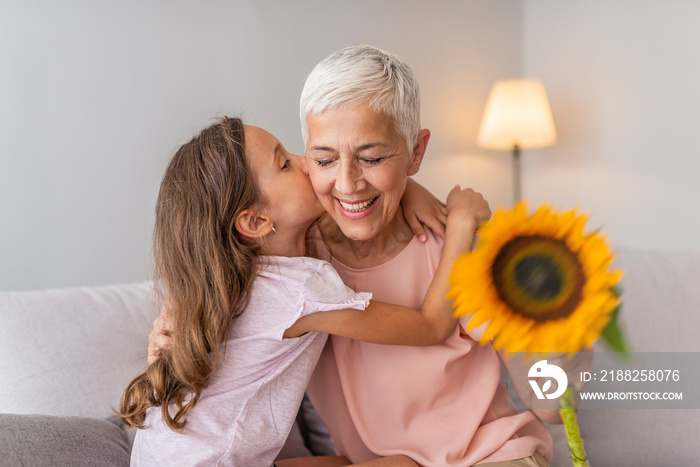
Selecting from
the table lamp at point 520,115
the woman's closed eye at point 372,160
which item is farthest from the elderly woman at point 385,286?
the table lamp at point 520,115

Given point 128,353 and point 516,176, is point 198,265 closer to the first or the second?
point 128,353

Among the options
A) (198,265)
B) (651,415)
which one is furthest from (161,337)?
(651,415)

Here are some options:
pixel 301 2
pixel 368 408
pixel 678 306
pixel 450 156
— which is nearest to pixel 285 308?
pixel 368 408

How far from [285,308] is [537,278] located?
0.68 meters

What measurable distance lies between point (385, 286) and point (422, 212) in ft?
0.58

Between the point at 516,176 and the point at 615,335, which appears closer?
the point at 615,335

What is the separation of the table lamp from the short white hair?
2.32m

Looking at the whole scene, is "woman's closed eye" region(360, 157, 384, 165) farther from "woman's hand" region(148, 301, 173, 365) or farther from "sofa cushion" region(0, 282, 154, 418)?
"sofa cushion" region(0, 282, 154, 418)

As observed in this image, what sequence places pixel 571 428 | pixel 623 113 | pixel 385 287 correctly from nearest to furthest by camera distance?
pixel 571 428, pixel 385 287, pixel 623 113

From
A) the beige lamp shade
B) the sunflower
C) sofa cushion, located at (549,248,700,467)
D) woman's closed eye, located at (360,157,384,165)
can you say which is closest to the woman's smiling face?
woman's closed eye, located at (360,157,384,165)

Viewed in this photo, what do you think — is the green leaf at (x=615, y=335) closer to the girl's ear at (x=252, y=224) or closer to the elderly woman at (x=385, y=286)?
the elderly woman at (x=385, y=286)

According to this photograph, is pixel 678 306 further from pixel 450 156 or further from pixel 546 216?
pixel 450 156

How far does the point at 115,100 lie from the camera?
8.23 ft

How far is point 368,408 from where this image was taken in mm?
1321
